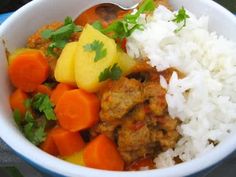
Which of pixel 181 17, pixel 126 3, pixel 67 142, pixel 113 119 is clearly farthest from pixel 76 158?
pixel 126 3

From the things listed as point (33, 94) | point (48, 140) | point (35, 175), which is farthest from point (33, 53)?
point (35, 175)

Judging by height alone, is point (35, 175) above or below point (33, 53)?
below

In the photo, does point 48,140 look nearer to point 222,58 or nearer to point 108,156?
point 108,156

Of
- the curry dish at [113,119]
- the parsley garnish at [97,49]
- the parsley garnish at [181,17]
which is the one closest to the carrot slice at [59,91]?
the curry dish at [113,119]

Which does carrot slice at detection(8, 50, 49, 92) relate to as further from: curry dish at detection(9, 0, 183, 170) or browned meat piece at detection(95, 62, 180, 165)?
browned meat piece at detection(95, 62, 180, 165)

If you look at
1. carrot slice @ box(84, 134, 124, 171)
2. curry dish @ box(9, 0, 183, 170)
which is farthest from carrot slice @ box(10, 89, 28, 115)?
carrot slice @ box(84, 134, 124, 171)

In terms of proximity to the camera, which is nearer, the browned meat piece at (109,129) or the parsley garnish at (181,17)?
the browned meat piece at (109,129)

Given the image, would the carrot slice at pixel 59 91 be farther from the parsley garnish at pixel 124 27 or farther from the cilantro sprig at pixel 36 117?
the parsley garnish at pixel 124 27
